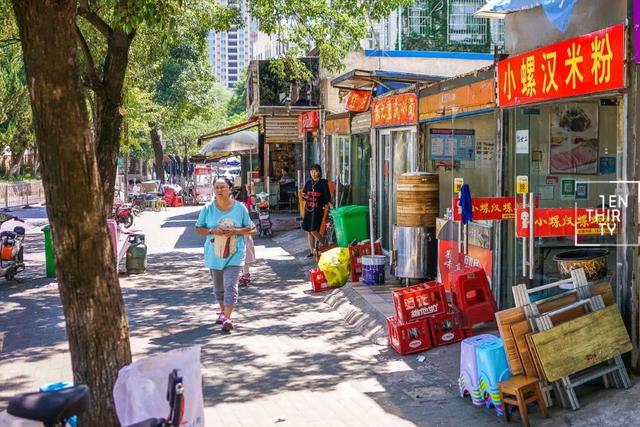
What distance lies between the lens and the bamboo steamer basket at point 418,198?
11094 millimetres

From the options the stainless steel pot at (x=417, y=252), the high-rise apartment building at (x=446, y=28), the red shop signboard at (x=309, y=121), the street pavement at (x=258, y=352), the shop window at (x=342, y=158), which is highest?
the high-rise apartment building at (x=446, y=28)

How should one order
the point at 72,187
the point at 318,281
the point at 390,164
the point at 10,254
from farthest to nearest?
the point at 10,254
the point at 390,164
the point at 318,281
the point at 72,187

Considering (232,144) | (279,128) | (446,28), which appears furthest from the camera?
(232,144)

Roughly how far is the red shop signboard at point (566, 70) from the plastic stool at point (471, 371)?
2279 millimetres

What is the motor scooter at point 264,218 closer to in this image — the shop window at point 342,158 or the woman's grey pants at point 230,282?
the shop window at point 342,158

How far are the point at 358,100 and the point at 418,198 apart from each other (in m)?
4.28

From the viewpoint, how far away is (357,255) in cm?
1274

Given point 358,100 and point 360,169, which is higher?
point 358,100

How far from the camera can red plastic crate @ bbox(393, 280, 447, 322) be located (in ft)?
27.5

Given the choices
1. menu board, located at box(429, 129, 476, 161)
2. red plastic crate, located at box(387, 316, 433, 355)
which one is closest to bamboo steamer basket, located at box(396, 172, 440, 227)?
menu board, located at box(429, 129, 476, 161)

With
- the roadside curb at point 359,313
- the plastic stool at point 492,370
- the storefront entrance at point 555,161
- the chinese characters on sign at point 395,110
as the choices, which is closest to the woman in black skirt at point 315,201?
the chinese characters on sign at point 395,110

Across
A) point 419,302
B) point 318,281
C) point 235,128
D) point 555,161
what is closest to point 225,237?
point 419,302

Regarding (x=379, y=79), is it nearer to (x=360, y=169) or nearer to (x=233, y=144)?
(x=360, y=169)

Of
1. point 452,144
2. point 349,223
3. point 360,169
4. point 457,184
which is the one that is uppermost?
point 452,144
